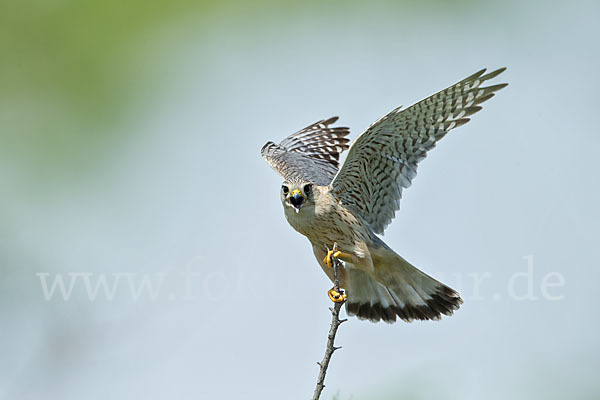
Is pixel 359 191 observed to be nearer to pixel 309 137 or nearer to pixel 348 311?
pixel 348 311

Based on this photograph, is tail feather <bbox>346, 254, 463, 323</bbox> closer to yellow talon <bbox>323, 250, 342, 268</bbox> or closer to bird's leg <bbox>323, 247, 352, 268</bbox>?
bird's leg <bbox>323, 247, 352, 268</bbox>

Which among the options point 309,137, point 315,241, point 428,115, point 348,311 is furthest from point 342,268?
point 309,137

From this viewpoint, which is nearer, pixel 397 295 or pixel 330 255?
pixel 330 255

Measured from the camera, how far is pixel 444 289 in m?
4.76

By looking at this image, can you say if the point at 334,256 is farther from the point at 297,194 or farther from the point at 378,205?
the point at 378,205

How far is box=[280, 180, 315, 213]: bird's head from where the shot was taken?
4.28 metres

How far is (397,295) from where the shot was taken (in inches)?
191

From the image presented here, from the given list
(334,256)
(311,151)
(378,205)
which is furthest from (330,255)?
(311,151)

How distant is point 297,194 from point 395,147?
0.71 meters

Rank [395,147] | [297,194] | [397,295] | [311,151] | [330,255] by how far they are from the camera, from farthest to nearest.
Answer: [311,151] → [397,295] → [395,147] → [297,194] → [330,255]

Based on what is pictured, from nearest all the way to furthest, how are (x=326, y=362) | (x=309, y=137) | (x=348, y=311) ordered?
(x=326, y=362), (x=348, y=311), (x=309, y=137)

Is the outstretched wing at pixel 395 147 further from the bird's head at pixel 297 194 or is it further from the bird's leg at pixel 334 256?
the bird's leg at pixel 334 256

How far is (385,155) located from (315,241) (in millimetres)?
729

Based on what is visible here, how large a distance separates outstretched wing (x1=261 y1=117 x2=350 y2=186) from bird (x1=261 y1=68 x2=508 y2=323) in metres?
0.28
